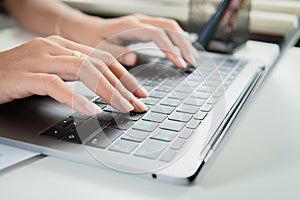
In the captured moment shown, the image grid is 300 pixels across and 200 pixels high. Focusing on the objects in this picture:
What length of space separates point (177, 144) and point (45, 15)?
0.62 metres

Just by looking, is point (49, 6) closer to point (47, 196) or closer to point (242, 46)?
point (242, 46)

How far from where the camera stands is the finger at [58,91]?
0.54 meters

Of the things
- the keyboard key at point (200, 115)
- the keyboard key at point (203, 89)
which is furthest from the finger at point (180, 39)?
the keyboard key at point (200, 115)

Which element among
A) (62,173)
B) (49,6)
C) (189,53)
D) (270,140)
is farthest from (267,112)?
(49,6)

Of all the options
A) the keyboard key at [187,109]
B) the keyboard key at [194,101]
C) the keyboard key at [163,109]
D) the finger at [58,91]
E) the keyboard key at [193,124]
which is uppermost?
the finger at [58,91]

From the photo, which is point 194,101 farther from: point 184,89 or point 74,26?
point 74,26

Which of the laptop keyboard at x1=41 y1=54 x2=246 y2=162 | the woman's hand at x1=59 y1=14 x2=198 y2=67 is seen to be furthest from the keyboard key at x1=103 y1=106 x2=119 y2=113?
the woman's hand at x1=59 y1=14 x2=198 y2=67

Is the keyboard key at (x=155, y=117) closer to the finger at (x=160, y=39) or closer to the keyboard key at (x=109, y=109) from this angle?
the keyboard key at (x=109, y=109)

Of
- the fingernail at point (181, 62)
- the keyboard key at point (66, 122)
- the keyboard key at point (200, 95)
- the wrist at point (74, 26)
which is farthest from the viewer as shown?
the wrist at point (74, 26)

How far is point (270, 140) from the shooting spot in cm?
57

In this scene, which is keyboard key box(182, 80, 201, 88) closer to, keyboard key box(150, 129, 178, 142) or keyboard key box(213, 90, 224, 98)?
keyboard key box(213, 90, 224, 98)

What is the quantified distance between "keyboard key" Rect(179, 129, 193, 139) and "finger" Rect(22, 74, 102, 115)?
106mm

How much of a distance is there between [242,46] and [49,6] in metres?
0.45

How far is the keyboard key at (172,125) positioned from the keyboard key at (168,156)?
6 centimetres
